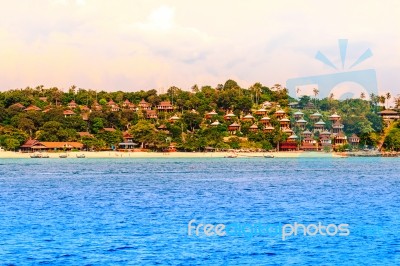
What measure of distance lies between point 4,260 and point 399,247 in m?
13.8

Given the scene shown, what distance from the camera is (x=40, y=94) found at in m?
156

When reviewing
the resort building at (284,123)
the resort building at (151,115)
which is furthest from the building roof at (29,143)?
the resort building at (284,123)

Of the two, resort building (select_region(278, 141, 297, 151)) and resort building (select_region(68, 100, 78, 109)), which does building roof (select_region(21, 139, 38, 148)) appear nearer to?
resort building (select_region(68, 100, 78, 109))

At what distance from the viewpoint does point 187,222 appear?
96.1 ft

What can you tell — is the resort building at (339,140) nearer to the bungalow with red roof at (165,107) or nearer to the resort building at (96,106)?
the bungalow with red roof at (165,107)

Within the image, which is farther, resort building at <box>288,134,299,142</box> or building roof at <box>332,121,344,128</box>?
resort building at <box>288,134,299,142</box>

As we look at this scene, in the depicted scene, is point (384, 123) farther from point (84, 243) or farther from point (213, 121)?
point (84, 243)

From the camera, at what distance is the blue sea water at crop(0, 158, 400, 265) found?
22359 mm

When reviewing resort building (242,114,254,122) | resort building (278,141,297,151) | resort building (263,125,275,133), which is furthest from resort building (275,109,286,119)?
resort building (278,141,297,151)

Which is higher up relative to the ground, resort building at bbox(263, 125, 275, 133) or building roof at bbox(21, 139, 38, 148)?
resort building at bbox(263, 125, 275, 133)

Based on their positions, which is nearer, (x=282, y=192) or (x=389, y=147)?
(x=282, y=192)

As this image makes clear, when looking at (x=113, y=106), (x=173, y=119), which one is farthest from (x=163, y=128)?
(x=113, y=106)

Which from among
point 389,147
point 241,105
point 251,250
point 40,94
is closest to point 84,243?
point 251,250

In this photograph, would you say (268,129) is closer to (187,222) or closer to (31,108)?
(31,108)
